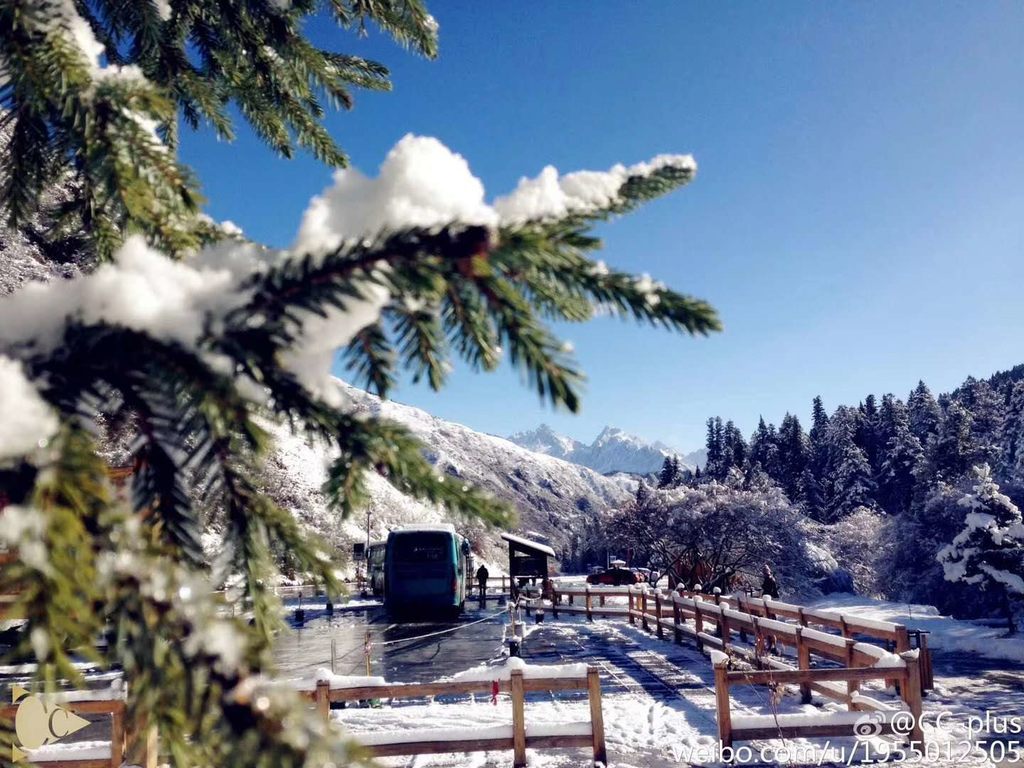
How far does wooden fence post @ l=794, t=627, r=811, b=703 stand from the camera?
32.4ft

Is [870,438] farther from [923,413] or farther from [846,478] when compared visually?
[846,478]

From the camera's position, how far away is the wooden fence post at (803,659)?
32.4 ft

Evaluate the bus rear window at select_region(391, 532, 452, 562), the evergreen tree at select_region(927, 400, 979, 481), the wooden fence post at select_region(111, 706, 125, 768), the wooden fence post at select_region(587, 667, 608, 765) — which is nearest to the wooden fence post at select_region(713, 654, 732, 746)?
the wooden fence post at select_region(587, 667, 608, 765)

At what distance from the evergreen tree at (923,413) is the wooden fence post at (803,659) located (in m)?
72.2

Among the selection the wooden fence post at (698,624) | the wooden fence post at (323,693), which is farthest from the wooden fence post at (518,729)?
the wooden fence post at (698,624)

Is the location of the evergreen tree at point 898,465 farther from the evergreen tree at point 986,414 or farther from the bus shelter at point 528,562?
the bus shelter at point 528,562

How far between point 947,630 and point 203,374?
2563 cm

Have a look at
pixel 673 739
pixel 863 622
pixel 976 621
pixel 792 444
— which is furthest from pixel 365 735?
pixel 792 444

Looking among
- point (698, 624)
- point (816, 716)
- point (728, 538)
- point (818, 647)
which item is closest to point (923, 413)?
point (728, 538)

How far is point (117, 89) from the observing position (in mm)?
1286

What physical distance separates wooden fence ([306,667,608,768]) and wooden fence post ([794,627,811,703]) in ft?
13.5

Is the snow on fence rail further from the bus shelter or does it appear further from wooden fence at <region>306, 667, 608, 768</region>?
the bus shelter

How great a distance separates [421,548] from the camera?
2441cm

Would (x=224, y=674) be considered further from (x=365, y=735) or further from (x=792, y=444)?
(x=792, y=444)
